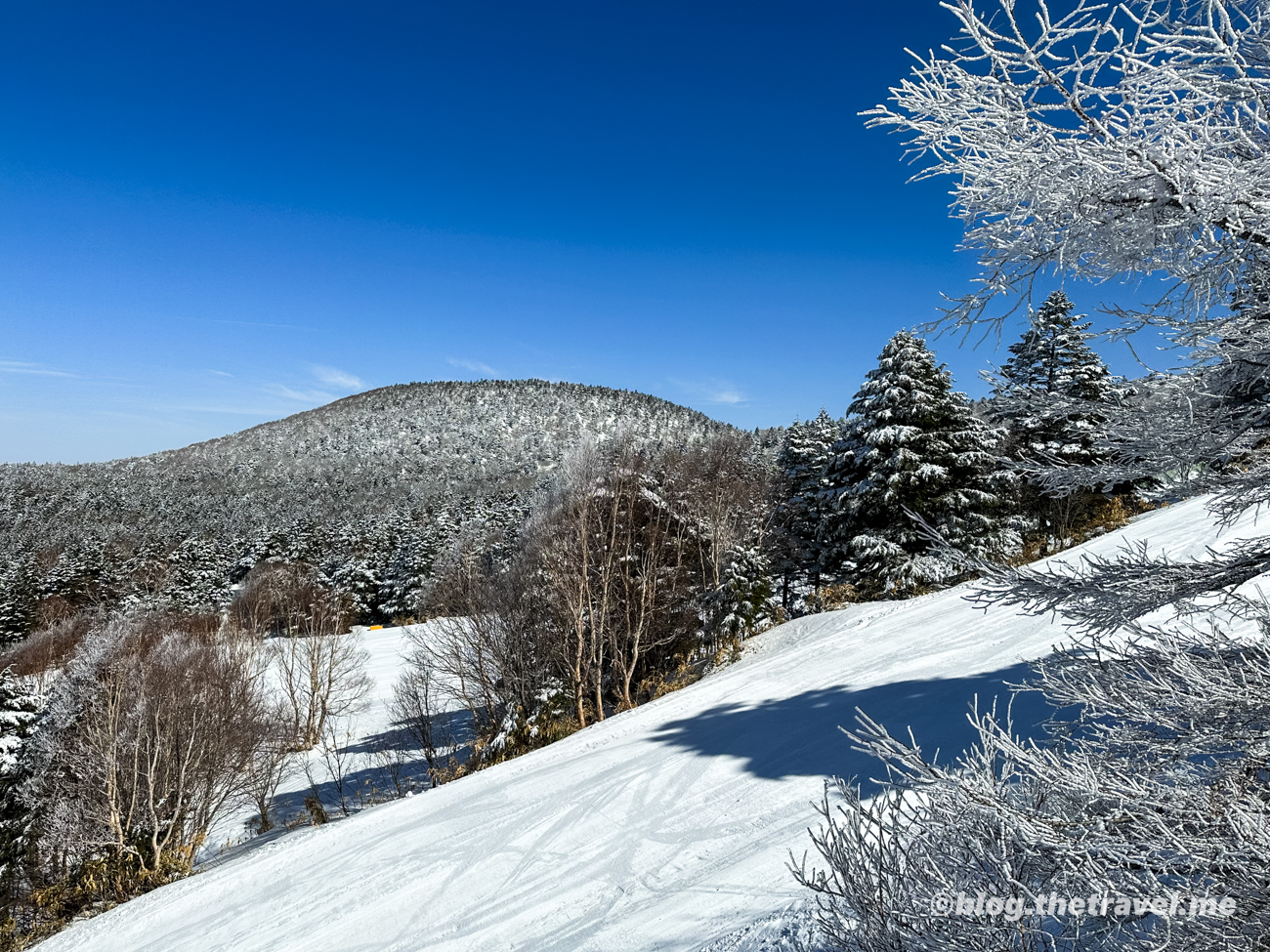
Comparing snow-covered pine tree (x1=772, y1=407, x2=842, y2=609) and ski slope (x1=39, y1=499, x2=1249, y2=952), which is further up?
snow-covered pine tree (x1=772, y1=407, x2=842, y2=609)

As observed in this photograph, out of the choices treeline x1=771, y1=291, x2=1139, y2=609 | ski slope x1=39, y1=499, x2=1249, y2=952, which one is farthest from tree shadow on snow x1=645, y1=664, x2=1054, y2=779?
treeline x1=771, y1=291, x2=1139, y2=609

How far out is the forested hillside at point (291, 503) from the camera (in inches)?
1859

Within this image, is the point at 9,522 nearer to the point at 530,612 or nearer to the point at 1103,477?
the point at 530,612

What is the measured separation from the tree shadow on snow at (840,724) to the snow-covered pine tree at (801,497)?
13.1 m

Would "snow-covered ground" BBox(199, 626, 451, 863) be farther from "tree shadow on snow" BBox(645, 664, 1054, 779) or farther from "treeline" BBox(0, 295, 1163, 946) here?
"tree shadow on snow" BBox(645, 664, 1054, 779)

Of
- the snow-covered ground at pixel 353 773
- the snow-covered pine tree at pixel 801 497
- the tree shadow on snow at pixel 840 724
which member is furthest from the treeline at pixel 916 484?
the snow-covered ground at pixel 353 773

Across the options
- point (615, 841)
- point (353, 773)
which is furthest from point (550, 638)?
point (353, 773)

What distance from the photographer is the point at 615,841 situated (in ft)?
24.8

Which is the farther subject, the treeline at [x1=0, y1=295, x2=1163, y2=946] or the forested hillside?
the forested hillside

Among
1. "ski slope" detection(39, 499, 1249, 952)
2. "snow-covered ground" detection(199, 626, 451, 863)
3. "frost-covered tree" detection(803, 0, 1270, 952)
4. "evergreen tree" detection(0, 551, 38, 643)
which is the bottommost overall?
"snow-covered ground" detection(199, 626, 451, 863)

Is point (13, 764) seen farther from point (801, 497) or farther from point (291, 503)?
point (291, 503)

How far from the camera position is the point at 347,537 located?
2210 inches

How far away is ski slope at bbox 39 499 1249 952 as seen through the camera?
244 inches

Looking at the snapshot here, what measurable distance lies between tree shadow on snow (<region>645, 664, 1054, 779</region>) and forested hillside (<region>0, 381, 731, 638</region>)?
34.6ft
